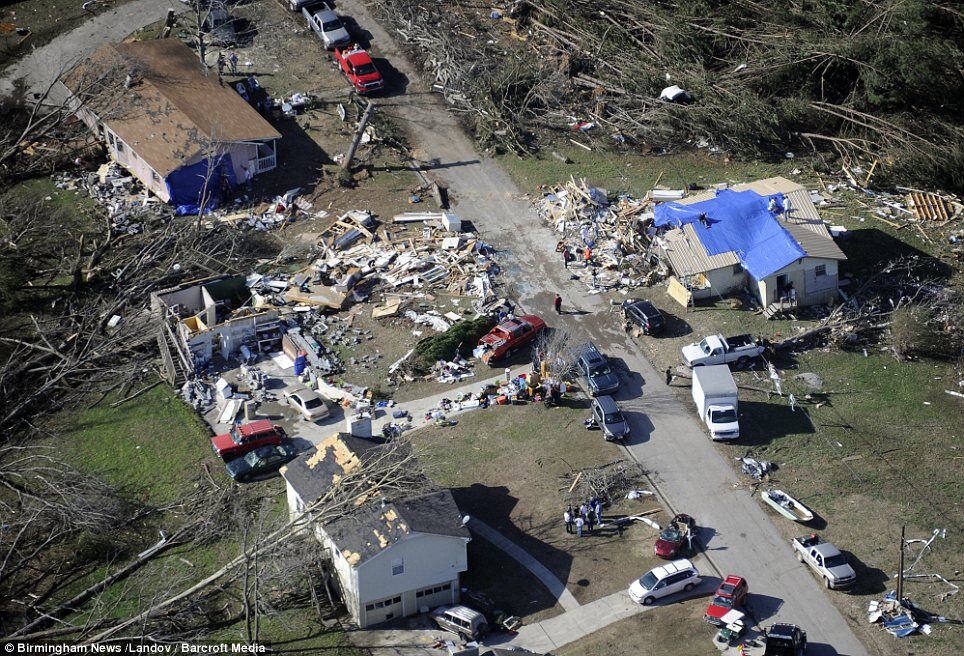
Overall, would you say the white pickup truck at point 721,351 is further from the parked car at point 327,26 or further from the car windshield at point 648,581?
the parked car at point 327,26

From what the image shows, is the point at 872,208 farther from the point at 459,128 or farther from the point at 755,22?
the point at 459,128

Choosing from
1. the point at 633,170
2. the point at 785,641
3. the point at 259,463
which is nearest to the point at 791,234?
the point at 633,170

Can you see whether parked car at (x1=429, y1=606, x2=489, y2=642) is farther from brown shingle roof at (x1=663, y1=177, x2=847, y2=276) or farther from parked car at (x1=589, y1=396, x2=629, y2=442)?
brown shingle roof at (x1=663, y1=177, x2=847, y2=276)

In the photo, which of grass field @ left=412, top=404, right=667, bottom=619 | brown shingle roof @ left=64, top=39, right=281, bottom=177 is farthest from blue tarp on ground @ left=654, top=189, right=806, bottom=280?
brown shingle roof @ left=64, top=39, right=281, bottom=177

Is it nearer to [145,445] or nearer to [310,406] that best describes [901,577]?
[310,406]

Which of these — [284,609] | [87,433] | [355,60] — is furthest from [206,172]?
[284,609]

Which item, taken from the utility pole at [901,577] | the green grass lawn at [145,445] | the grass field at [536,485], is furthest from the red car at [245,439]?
the utility pole at [901,577]
